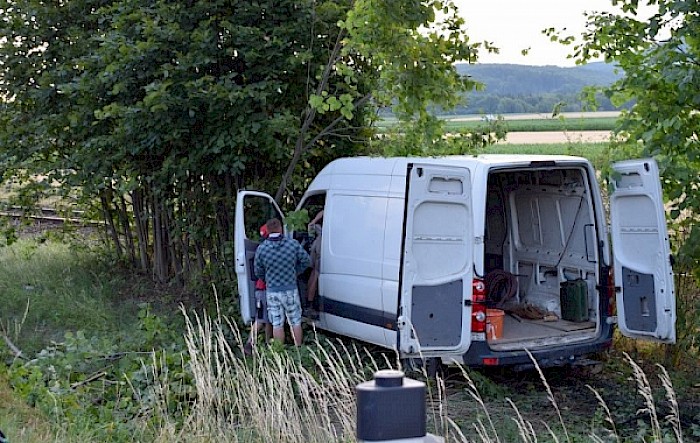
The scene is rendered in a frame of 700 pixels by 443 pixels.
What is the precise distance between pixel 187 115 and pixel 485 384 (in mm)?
5536

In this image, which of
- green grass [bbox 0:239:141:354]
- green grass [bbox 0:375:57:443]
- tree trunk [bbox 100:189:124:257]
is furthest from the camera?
tree trunk [bbox 100:189:124:257]

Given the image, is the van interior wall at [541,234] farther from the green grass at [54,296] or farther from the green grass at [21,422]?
the green grass at [54,296]

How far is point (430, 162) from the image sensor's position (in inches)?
382

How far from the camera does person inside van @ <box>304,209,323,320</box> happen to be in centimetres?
1183

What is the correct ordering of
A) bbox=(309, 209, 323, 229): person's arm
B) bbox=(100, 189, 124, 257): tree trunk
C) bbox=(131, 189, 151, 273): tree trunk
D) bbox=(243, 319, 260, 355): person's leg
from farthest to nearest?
1. bbox=(100, 189, 124, 257): tree trunk
2. bbox=(131, 189, 151, 273): tree trunk
3. bbox=(309, 209, 323, 229): person's arm
4. bbox=(243, 319, 260, 355): person's leg

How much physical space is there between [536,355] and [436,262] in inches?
54.7

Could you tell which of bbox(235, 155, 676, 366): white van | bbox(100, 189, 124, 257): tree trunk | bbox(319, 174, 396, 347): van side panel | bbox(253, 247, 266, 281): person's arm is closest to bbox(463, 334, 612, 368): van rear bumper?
bbox(235, 155, 676, 366): white van

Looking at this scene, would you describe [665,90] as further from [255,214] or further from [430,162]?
[255,214]

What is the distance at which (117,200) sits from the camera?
669 inches

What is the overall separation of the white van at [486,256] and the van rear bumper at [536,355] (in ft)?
0.04

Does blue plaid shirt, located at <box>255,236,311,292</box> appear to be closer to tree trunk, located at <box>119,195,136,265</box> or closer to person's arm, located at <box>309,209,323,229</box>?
person's arm, located at <box>309,209,323,229</box>

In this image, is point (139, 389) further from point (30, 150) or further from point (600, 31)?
point (30, 150)

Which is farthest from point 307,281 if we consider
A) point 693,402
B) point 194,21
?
point 693,402

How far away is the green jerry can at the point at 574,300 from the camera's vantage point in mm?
10516
